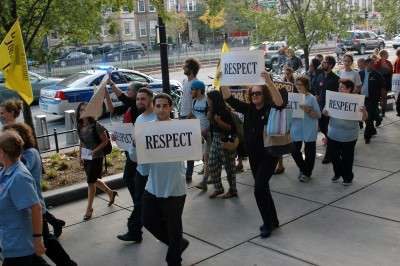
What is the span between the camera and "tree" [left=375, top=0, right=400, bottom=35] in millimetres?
16984

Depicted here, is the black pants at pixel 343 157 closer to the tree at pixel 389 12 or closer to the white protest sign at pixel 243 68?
the white protest sign at pixel 243 68

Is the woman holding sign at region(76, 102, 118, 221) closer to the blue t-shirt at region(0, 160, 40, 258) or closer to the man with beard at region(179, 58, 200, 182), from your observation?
the man with beard at region(179, 58, 200, 182)

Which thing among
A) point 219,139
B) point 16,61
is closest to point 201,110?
point 219,139

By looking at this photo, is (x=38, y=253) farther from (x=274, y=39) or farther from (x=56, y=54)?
(x=274, y=39)

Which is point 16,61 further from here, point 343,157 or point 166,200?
point 343,157

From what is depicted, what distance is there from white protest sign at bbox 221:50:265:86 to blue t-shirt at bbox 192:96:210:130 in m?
1.27

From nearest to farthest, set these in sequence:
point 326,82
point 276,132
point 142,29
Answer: point 276,132 → point 326,82 → point 142,29

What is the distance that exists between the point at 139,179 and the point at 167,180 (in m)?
0.84

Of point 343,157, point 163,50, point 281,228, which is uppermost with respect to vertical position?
point 163,50

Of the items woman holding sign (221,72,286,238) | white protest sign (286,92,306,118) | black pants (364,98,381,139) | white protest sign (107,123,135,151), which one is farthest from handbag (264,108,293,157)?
black pants (364,98,381,139)

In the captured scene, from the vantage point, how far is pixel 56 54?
9.04m

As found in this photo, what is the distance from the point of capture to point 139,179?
17.4 feet

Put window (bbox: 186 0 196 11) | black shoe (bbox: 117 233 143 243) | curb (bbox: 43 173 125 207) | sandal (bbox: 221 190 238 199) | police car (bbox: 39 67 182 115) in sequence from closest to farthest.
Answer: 1. black shoe (bbox: 117 233 143 243)
2. sandal (bbox: 221 190 238 199)
3. curb (bbox: 43 173 125 207)
4. police car (bbox: 39 67 182 115)
5. window (bbox: 186 0 196 11)

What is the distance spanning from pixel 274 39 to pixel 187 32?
6042 centimetres
